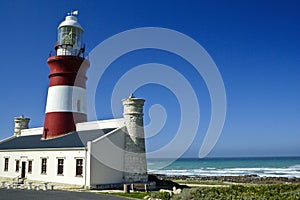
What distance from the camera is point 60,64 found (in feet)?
81.1

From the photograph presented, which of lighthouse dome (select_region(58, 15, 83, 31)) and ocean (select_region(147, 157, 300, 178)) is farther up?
lighthouse dome (select_region(58, 15, 83, 31))

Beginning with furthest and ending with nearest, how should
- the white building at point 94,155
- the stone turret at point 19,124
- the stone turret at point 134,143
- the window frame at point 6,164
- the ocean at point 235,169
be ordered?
the ocean at point 235,169
the stone turret at point 19,124
the window frame at point 6,164
the stone turret at point 134,143
the white building at point 94,155

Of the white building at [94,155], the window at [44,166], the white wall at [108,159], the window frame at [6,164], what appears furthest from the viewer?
the window frame at [6,164]

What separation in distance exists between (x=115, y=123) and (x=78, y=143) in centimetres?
277

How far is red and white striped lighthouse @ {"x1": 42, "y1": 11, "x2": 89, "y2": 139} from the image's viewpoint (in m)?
24.4

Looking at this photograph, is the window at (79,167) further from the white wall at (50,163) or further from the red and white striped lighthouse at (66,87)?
the red and white striped lighthouse at (66,87)

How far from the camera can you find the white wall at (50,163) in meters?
19.8

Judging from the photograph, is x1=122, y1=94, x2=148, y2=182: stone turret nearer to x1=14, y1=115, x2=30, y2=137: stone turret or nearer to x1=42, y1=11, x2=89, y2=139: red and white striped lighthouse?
x1=42, y1=11, x2=89, y2=139: red and white striped lighthouse

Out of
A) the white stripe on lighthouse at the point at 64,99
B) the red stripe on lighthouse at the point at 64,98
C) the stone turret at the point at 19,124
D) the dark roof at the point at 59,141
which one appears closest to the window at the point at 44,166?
the dark roof at the point at 59,141

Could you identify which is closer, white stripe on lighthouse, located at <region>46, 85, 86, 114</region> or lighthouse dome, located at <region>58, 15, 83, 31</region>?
white stripe on lighthouse, located at <region>46, 85, 86, 114</region>

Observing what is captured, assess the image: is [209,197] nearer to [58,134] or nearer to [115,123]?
[115,123]

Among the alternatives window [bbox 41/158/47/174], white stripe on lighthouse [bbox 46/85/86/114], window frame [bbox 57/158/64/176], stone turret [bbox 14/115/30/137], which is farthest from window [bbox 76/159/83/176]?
stone turret [bbox 14/115/30/137]

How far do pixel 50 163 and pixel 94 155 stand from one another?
4.30m

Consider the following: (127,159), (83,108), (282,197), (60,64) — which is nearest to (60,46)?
Answer: (60,64)
